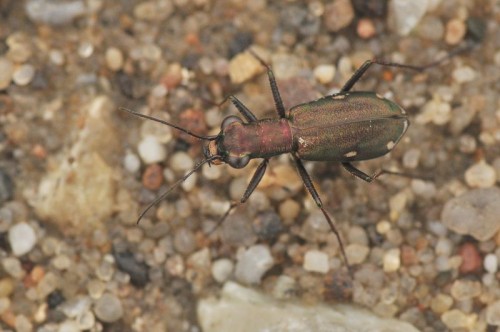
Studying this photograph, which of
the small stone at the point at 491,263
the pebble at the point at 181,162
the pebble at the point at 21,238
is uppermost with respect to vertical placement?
the small stone at the point at 491,263

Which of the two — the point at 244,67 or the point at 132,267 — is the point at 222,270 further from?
the point at 244,67

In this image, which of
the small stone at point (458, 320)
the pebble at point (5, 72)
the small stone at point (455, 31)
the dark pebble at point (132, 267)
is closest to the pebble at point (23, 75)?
the pebble at point (5, 72)

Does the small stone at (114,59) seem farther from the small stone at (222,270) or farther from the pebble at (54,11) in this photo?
the small stone at (222,270)

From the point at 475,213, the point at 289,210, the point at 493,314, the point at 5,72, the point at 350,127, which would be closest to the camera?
the point at 350,127

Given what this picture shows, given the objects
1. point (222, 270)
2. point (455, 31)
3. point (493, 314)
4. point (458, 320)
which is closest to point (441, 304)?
point (458, 320)

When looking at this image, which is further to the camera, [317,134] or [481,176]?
[481,176]

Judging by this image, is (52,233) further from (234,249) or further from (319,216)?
(319,216)
